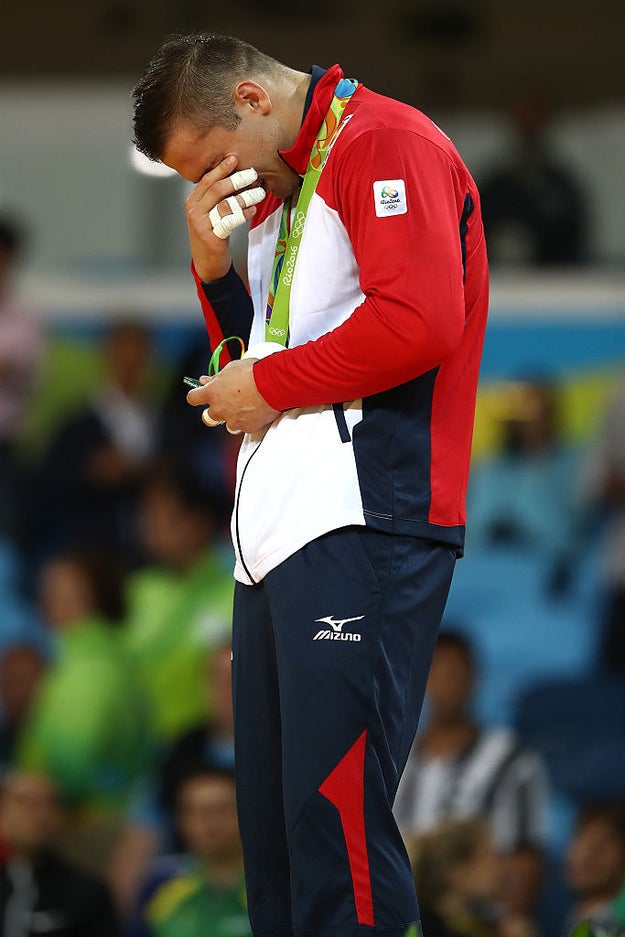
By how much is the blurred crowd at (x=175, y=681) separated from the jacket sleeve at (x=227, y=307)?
1.53 m

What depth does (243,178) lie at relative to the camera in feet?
8.66

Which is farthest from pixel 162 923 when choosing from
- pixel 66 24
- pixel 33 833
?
pixel 66 24

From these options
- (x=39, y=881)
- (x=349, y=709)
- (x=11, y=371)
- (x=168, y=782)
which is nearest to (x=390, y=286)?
(x=349, y=709)

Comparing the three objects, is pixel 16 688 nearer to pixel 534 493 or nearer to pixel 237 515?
pixel 534 493

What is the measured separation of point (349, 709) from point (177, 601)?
4361mm

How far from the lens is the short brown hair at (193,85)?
102 inches

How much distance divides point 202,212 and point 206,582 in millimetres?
→ 4206

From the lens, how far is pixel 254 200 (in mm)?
2674

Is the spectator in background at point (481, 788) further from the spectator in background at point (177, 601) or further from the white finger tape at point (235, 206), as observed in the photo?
the white finger tape at point (235, 206)

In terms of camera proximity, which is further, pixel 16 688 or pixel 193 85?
pixel 16 688

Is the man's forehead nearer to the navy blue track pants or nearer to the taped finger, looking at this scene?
the taped finger

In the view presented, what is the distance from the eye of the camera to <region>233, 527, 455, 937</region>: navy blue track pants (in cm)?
246

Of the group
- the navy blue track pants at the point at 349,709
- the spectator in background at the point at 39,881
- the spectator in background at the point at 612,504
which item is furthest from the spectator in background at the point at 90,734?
the navy blue track pants at the point at 349,709

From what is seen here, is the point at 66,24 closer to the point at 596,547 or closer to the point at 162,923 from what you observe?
the point at 596,547
